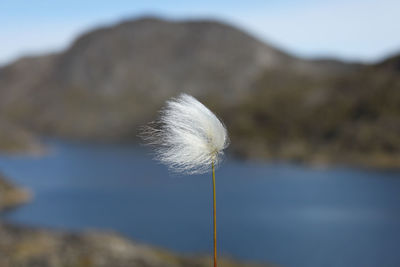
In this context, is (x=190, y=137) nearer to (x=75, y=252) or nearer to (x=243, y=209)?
(x=75, y=252)

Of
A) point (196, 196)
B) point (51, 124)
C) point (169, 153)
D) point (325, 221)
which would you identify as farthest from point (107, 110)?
Answer: point (169, 153)

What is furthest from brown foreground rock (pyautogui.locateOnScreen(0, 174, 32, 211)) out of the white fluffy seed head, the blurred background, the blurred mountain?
the white fluffy seed head

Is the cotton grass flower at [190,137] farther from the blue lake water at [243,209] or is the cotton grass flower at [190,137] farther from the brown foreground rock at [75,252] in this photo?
the blue lake water at [243,209]

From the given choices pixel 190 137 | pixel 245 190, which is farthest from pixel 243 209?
pixel 190 137

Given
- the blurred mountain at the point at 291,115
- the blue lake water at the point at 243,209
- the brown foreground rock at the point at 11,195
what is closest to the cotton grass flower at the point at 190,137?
the blue lake water at the point at 243,209

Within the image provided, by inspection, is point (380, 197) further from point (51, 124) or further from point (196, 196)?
point (51, 124)

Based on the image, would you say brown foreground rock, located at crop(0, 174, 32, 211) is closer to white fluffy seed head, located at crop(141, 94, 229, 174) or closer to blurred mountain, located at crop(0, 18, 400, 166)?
blurred mountain, located at crop(0, 18, 400, 166)
